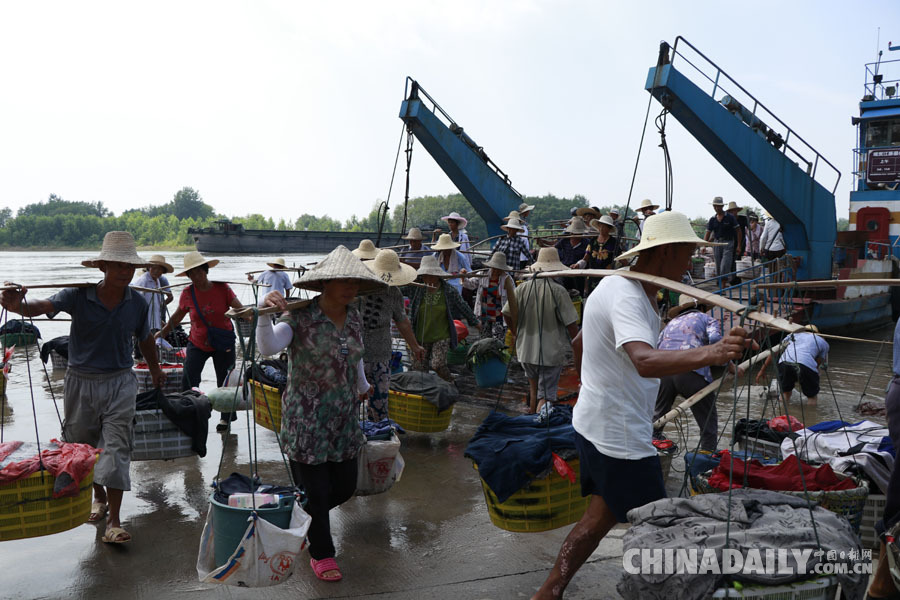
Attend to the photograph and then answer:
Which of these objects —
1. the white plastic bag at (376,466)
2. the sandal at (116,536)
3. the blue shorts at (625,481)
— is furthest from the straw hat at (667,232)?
the sandal at (116,536)

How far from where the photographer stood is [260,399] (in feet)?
20.8

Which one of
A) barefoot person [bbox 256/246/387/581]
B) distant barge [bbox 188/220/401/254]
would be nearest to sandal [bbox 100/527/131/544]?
barefoot person [bbox 256/246/387/581]

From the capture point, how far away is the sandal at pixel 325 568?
3.88 m

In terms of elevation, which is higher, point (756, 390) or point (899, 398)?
point (899, 398)

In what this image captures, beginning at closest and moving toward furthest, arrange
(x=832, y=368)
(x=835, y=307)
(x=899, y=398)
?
(x=899, y=398)
(x=832, y=368)
(x=835, y=307)

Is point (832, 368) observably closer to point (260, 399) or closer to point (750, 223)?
point (750, 223)

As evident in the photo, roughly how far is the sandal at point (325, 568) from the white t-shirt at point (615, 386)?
1738 mm

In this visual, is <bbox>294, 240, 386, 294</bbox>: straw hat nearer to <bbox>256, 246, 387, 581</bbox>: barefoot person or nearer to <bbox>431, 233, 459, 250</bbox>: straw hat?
<bbox>256, 246, 387, 581</bbox>: barefoot person

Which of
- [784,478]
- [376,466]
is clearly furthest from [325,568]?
[784,478]

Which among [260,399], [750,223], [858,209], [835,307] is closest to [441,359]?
[260,399]

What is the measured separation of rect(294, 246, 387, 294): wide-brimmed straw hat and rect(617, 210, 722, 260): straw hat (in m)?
1.50

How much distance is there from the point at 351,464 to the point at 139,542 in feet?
4.94

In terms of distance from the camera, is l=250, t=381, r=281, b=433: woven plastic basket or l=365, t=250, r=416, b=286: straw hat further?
l=365, t=250, r=416, b=286: straw hat

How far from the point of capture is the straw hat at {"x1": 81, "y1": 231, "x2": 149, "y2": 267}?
13.8ft
